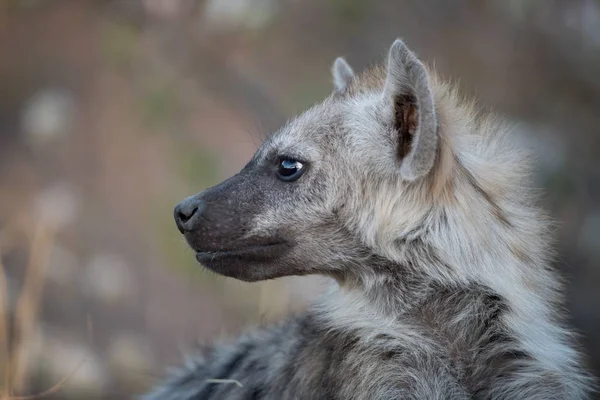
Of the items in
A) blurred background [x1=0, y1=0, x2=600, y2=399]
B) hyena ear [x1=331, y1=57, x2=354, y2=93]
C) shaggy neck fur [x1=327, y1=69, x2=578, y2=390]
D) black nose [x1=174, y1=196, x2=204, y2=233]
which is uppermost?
blurred background [x1=0, y1=0, x2=600, y2=399]

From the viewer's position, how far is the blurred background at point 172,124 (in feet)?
16.4

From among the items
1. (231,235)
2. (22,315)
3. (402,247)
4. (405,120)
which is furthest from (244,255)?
(22,315)

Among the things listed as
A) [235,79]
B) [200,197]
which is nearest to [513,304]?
[200,197]

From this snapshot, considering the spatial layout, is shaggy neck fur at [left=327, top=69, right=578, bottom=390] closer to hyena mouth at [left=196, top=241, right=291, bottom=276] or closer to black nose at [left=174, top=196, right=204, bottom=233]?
hyena mouth at [left=196, top=241, right=291, bottom=276]

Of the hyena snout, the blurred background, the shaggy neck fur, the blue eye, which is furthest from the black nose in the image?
the blurred background

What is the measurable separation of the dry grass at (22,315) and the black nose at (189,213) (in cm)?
61

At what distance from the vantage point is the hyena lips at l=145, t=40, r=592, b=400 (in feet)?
7.99

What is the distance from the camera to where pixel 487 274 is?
8.11 feet

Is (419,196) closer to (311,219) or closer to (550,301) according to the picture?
(311,219)

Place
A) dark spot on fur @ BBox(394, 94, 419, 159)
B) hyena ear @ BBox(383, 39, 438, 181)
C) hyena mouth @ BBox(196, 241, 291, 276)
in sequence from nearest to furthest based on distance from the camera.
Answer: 1. hyena ear @ BBox(383, 39, 438, 181)
2. dark spot on fur @ BBox(394, 94, 419, 159)
3. hyena mouth @ BBox(196, 241, 291, 276)

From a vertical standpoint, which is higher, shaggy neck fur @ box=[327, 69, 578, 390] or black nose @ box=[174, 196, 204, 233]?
black nose @ box=[174, 196, 204, 233]

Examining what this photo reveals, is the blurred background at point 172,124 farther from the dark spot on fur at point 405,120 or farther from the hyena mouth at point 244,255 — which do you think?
the dark spot on fur at point 405,120

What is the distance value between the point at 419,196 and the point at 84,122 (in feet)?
15.1

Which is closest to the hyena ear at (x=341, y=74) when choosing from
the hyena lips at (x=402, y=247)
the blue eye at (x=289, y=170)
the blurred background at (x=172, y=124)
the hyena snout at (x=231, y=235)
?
the hyena lips at (x=402, y=247)
